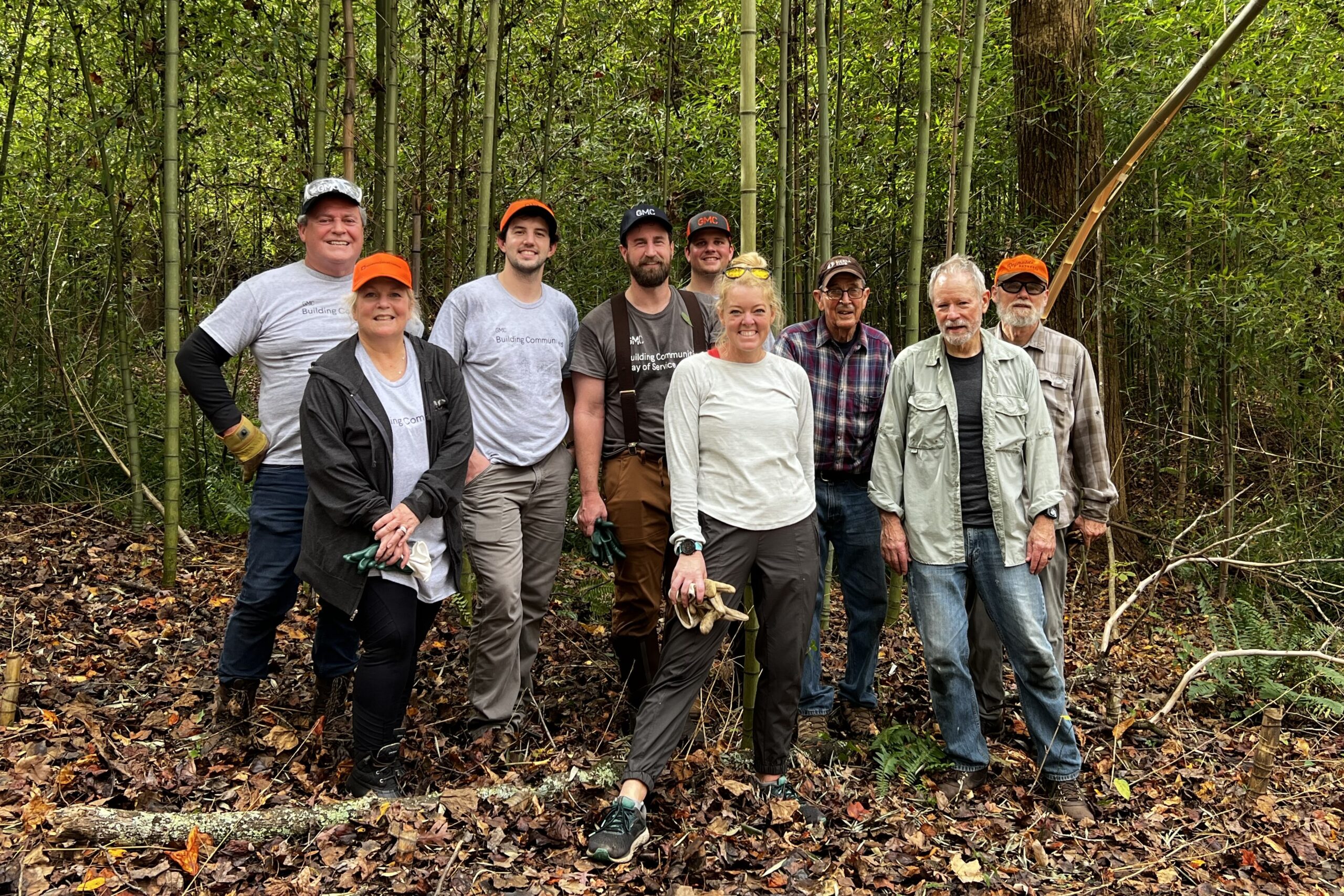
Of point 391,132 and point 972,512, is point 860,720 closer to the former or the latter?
point 972,512

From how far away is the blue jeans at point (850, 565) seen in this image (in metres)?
3.16

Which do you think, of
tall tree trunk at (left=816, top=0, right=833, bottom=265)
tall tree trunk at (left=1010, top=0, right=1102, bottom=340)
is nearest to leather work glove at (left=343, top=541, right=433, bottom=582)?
tall tree trunk at (left=816, top=0, right=833, bottom=265)

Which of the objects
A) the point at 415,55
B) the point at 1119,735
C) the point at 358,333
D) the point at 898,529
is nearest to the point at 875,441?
the point at 898,529

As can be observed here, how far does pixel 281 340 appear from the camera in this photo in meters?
2.77

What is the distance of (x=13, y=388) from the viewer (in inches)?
216

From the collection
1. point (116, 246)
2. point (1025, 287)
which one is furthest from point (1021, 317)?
point (116, 246)

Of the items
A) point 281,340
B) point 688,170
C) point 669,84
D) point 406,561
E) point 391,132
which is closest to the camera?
point 406,561

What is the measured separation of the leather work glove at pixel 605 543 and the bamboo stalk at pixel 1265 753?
7.27ft

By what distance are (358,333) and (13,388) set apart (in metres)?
4.29

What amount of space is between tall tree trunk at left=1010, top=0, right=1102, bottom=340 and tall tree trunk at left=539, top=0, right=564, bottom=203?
215 cm

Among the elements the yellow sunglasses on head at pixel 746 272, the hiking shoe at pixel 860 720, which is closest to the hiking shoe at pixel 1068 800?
the hiking shoe at pixel 860 720

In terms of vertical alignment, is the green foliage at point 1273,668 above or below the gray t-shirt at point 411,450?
below

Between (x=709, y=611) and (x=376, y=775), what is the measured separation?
3.42 feet

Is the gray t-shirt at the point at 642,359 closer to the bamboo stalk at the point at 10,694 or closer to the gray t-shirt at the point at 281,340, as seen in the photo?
the gray t-shirt at the point at 281,340
